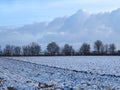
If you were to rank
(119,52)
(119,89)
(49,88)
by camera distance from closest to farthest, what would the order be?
(119,89) < (49,88) < (119,52)

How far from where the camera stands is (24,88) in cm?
1802

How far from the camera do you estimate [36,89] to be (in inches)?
685

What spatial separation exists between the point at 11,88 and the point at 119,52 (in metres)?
170

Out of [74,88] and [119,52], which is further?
[119,52]

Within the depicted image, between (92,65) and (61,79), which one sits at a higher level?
(92,65)

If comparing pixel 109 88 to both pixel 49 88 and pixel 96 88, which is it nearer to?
pixel 96 88

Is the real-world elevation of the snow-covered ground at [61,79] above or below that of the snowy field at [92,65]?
below

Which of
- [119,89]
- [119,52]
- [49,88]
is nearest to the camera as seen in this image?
[119,89]

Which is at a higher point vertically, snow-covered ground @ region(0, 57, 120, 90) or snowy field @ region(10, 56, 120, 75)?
snowy field @ region(10, 56, 120, 75)

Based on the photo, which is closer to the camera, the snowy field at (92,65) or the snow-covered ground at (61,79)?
the snow-covered ground at (61,79)

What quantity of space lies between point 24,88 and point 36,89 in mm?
978

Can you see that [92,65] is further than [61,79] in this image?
Yes

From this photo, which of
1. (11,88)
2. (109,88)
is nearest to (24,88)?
(11,88)

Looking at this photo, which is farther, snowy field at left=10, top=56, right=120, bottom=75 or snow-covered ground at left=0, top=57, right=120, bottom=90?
snowy field at left=10, top=56, right=120, bottom=75
